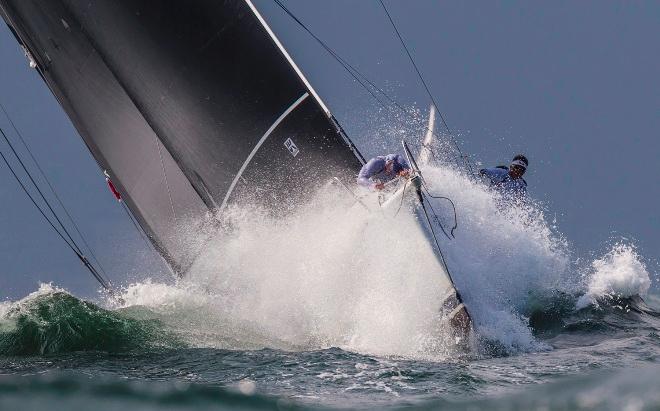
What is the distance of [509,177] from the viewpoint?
8.91 metres

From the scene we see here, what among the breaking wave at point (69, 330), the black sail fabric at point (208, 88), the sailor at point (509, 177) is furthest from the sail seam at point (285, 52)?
the breaking wave at point (69, 330)

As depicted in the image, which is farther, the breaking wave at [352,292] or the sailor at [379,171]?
the sailor at [379,171]

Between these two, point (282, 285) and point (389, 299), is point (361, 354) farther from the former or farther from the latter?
point (282, 285)

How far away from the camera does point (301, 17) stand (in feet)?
188

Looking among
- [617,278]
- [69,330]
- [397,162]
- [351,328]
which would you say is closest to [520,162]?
[617,278]

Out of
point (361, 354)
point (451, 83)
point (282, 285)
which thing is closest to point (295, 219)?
point (282, 285)

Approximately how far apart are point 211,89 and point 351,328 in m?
2.82

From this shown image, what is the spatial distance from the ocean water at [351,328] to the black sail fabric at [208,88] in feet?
1.31

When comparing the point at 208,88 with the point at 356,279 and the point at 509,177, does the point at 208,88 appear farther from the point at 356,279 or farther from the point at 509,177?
the point at 509,177

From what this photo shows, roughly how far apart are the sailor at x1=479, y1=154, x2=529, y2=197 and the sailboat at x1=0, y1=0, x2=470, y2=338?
2121 millimetres

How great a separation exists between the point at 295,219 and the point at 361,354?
2.35 m

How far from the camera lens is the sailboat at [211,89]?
296 inches

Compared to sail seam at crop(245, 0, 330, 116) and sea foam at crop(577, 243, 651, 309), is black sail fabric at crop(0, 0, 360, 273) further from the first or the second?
sea foam at crop(577, 243, 651, 309)

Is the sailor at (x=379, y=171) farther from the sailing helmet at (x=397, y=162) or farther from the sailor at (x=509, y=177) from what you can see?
the sailor at (x=509, y=177)
